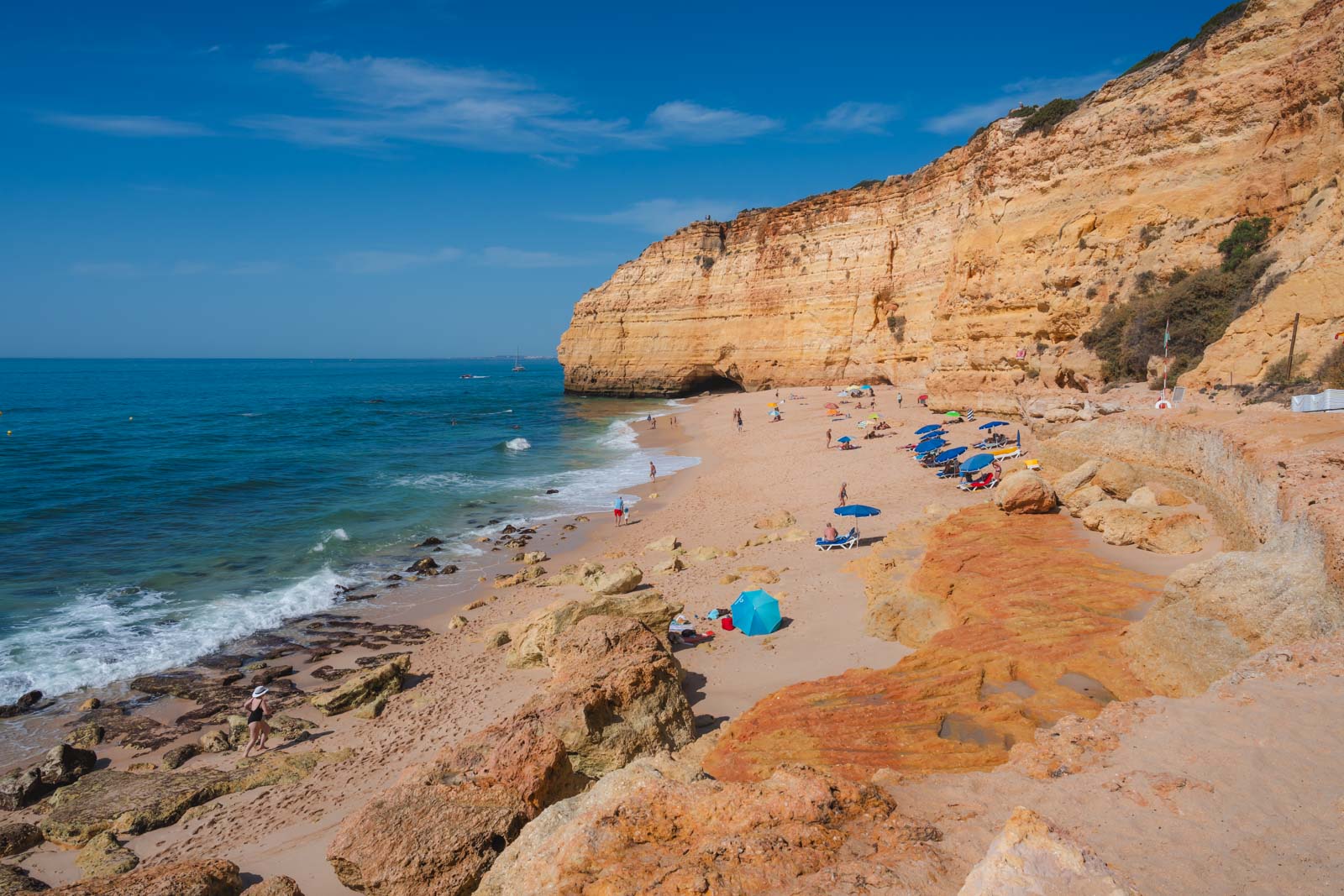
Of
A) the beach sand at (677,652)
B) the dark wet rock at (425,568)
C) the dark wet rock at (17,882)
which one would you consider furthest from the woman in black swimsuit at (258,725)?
the dark wet rock at (425,568)

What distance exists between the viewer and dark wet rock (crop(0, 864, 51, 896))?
616cm

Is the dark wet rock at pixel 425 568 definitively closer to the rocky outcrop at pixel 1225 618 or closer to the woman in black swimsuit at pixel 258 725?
the woman in black swimsuit at pixel 258 725

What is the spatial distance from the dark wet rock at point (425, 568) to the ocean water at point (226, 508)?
2.94 ft

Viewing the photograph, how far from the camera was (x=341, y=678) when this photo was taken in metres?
11.3

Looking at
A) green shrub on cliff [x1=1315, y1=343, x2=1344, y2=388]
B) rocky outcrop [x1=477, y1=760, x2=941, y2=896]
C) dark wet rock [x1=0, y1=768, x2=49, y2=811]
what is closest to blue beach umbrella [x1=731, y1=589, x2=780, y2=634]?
rocky outcrop [x1=477, y1=760, x2=941, y2=896]

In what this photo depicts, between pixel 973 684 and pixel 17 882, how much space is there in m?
9.73

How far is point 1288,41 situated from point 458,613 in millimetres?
26909

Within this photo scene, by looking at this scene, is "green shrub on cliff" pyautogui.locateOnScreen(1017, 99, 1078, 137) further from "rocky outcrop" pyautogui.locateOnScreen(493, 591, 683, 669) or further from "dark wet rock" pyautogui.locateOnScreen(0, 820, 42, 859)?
"dark wet rock" pyautogui.locateOnScreen(0, 820, 42, 859)

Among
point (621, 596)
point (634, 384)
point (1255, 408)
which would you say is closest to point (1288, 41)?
point (1255, 408)

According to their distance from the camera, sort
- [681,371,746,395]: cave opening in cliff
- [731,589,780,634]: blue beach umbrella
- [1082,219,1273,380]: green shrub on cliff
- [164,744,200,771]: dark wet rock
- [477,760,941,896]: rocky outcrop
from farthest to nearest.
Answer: [681,371,746,395]: cave opening in cliff < [1082,219,1273,380]: green shrub on cliff < [731,589,780,634]: blue beach umbrella < [164,744,200,771]: dark wet rock < [477,760,941,896]: rocky outcrop

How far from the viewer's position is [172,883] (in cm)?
490

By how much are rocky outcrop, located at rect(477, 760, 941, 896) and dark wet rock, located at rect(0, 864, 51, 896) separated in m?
5.62

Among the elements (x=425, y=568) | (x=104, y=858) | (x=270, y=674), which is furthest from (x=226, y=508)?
(x=104, y=858)

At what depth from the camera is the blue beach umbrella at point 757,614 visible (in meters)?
10.4
